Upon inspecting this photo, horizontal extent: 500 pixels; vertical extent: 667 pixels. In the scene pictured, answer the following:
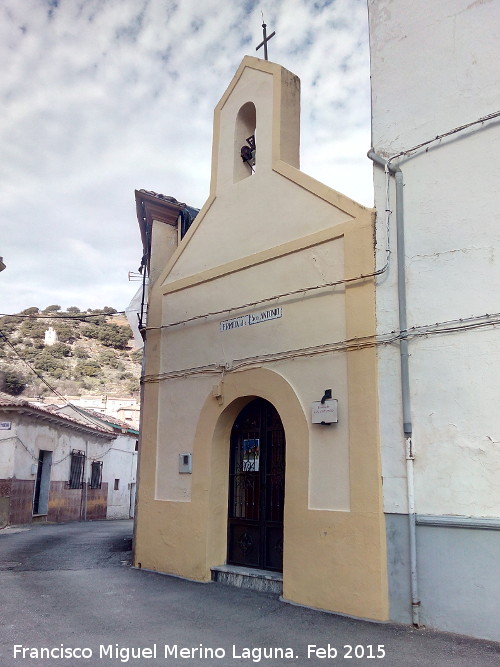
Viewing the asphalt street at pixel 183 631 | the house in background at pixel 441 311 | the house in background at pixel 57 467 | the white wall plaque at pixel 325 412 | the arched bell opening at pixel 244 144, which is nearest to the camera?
the asphalt street at pixel 183 631

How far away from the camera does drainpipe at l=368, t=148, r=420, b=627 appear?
6.21 metres

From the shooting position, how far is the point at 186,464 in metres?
9.08

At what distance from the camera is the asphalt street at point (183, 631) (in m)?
5.16

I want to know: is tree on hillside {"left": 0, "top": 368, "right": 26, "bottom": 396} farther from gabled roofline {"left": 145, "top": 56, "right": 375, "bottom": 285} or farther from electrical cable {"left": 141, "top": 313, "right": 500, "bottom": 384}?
electrical cable {"left": 141, "top": 313, "right": 500, "bottom": 384}

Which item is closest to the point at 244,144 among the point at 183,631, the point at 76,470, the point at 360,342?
the point at 360,342

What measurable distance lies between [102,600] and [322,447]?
3.16 meters

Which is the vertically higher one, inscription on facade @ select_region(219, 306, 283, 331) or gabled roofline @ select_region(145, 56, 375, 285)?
gabled roofline @ select_region(145, 56, 375, 285)

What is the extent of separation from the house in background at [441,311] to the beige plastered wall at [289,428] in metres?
0.26

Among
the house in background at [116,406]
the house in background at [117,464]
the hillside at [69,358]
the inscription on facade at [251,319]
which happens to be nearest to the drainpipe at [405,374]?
the inscription on facade at [251,319]

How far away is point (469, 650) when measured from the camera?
17.6 feet

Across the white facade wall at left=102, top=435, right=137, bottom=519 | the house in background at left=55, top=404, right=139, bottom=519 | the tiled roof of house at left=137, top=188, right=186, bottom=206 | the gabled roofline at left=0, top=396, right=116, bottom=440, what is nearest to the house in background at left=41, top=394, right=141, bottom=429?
the white facade wall at left=102, top=435, right=137, bottom=519

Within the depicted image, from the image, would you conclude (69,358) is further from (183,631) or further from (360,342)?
(183,631)

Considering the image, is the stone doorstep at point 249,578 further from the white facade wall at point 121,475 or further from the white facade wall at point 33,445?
the white facade wall at point 121,475

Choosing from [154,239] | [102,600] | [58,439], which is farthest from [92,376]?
[102,600]
